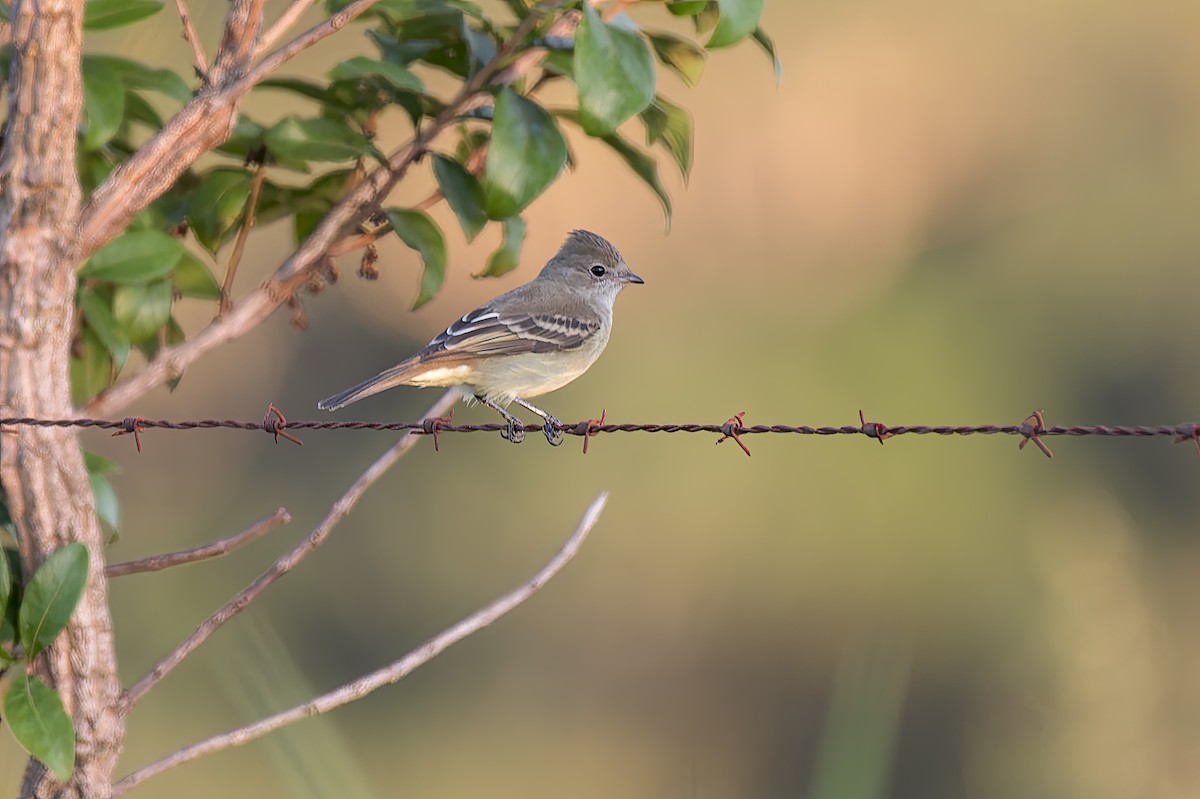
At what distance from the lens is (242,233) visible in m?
3.34

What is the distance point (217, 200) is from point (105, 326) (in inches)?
16.9

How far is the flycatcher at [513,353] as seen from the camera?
3.93 meters

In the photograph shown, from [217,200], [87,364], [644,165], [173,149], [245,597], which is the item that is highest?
[644,165]

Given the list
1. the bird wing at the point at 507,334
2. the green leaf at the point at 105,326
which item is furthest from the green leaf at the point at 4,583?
the bird wing at the point at 507,334

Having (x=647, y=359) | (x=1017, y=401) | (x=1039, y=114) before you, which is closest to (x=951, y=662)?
(x=1017, y=401)

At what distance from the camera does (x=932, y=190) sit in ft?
32.7

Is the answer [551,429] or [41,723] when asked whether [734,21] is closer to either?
[551,429]

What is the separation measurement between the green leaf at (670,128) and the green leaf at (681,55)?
86 mm

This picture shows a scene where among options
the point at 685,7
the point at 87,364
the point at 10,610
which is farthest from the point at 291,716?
the point at 685,7

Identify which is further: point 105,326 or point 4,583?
point 105,326

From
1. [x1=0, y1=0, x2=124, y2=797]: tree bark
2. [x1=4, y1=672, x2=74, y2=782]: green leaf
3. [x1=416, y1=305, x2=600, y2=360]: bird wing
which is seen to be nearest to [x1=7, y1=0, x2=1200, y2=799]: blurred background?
[x1=416, y1=305, x2=600, y2=360]: bird wing

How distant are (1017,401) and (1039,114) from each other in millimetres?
2564

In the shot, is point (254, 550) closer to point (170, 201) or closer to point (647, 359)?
point (647, 359)

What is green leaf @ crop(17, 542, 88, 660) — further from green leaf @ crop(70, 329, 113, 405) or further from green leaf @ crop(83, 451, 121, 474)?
green leaf @ crop(70, 329, 113, 405)
